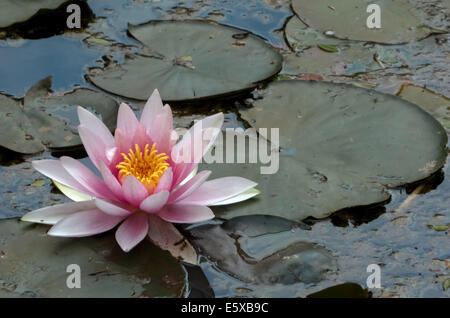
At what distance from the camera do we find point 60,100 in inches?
124

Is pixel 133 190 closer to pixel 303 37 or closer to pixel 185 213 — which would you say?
pixel 185 213

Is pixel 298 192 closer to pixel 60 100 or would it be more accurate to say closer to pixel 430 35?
pixel 60 100

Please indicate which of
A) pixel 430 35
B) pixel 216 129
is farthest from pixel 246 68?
pixel 430 35

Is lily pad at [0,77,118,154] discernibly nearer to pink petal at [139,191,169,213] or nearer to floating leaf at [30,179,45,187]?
floating leaf at [30,179,45,187]

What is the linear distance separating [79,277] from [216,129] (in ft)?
2.55

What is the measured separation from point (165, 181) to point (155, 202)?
85 millimetres

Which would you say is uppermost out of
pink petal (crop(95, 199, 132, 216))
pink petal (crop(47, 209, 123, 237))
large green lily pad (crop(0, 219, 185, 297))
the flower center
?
the flower center

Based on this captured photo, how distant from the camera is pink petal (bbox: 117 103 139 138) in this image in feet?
8.34

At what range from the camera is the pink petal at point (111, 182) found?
2242 millimetres

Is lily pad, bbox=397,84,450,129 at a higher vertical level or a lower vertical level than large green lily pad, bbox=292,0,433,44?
lower

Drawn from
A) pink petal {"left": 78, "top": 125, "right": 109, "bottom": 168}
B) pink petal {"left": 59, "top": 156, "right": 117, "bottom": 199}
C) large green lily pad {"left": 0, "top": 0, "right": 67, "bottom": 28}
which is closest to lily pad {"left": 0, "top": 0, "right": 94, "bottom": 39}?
large green lily pad {"left": 0, "top": 0, "right": 67, "bottom": 28}

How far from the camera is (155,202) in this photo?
7.53 ft

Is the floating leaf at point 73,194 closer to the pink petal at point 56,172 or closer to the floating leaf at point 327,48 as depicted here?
the pink petal at point 56,172

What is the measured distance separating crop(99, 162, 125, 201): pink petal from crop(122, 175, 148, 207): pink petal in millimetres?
27
